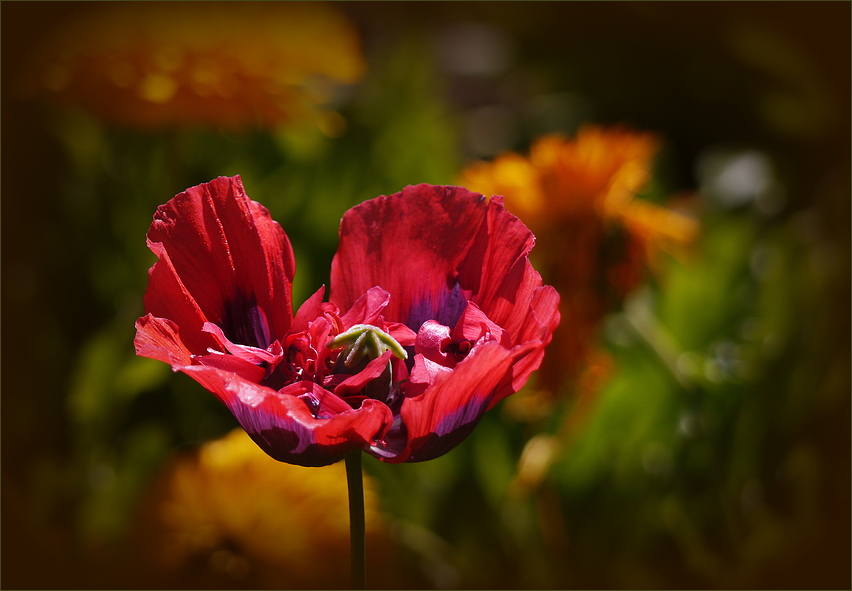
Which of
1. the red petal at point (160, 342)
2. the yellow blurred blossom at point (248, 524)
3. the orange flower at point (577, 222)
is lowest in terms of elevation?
the yellow blurred blossom at point (248, 524)

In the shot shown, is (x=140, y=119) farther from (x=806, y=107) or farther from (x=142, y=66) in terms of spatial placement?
(x=806, y=107)

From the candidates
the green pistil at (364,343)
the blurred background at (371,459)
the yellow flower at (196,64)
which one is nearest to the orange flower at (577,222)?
the blurred background at (371,459)

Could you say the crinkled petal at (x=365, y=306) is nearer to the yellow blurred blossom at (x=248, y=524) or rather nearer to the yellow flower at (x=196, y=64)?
the yellow blurred blossom at (x=248, y=524)

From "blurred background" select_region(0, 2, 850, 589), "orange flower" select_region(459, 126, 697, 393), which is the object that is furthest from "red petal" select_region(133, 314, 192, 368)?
"orange flower" select_region(459, 126, 697, 393)

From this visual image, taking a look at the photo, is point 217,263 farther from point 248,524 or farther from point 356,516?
point 248,524

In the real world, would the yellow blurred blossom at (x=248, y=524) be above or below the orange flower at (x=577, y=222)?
below

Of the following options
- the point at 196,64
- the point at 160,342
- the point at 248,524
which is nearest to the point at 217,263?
the point at 160,342
